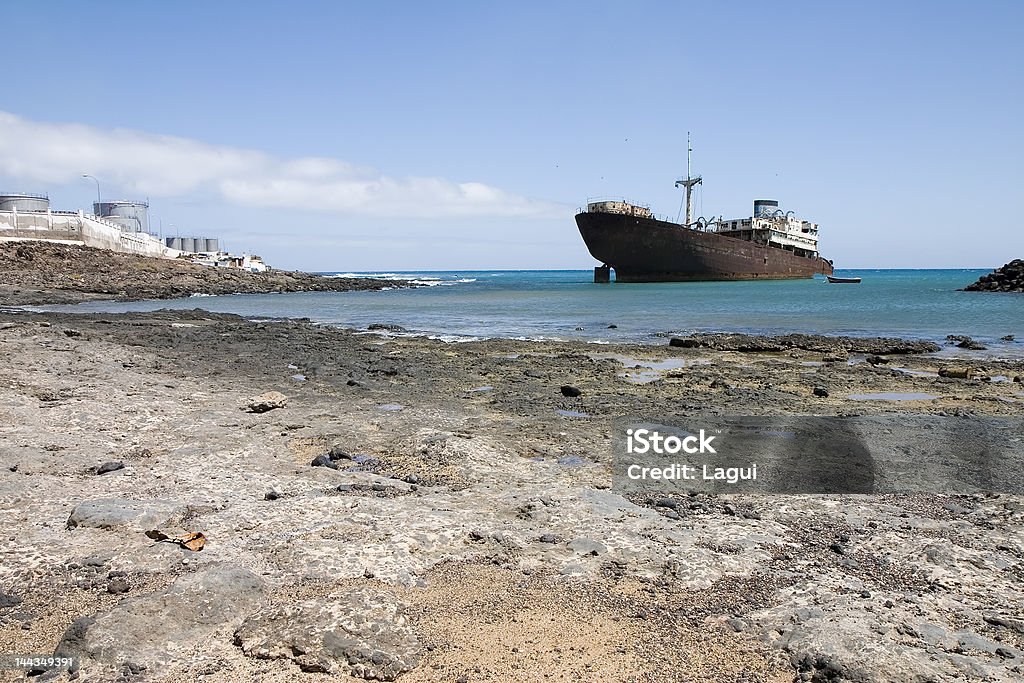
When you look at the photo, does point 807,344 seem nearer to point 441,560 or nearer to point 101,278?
point 441,560

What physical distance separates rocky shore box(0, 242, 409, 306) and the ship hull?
77.2 feet

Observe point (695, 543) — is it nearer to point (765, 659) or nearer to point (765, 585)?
point (765, 585)

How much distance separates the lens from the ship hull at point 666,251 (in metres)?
59.2

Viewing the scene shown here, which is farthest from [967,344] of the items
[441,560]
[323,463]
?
[441,560]

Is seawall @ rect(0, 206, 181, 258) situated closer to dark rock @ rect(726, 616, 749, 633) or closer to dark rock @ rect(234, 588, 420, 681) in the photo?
dark rock @ rect(234, 588, 420, 681)

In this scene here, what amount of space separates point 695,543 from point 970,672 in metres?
1.53

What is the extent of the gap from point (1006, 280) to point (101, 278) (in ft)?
Answer: 206

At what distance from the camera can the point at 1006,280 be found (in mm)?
49875

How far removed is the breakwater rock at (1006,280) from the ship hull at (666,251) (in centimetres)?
1684

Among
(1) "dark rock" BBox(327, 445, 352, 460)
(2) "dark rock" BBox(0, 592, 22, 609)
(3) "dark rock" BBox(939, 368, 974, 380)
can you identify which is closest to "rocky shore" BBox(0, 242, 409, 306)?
(1) "dark rock" BBox(327, 445, 352, 460)

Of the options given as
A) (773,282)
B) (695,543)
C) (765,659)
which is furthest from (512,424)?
(773,282)

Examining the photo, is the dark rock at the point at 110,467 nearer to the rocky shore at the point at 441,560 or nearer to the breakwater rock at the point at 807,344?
the rocky shore at the point at 441,560

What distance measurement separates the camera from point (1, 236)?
1997 inches

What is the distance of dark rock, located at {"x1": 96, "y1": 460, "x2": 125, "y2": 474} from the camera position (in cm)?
522
